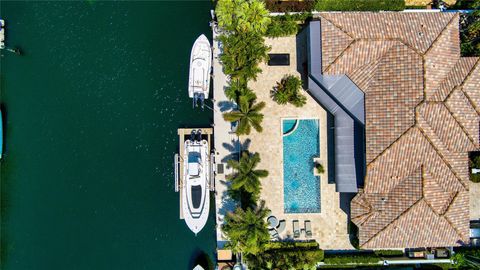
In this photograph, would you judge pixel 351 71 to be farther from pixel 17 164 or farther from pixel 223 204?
pixel 17 164

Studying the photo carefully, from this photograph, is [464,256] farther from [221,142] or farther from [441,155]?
[221,142]

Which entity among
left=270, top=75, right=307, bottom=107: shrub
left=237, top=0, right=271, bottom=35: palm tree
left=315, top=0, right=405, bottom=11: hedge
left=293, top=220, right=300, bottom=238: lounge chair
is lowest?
left=293, top=220, right=300, bottom=238: lounge chair

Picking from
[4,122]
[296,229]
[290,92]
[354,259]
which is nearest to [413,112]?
[290,92]

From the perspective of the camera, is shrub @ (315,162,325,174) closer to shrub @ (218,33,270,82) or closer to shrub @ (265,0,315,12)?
shrub @ (218,33,270,82)

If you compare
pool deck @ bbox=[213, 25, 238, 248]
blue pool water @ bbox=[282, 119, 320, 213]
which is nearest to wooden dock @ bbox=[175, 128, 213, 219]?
pool deck @ bbox=[213, 25, 238, 248]

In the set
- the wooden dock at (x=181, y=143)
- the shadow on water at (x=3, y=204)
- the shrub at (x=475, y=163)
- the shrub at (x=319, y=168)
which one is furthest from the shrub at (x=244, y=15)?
the shadow on water at (x=3, y=204)

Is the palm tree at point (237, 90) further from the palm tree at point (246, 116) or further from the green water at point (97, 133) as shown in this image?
the green water at point (97, 133)
